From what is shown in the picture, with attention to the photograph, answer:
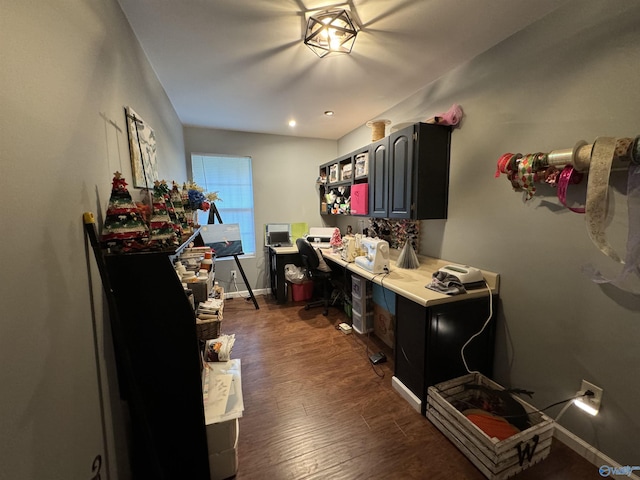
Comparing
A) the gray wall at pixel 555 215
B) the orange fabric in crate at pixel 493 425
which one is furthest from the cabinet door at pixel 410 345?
the gray wall at pixel 555 215

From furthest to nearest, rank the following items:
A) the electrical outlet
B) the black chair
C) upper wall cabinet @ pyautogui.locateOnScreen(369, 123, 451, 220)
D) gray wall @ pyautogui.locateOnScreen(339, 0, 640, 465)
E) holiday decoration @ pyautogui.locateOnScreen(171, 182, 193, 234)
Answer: the black chair
upper wall cabinet @ pyautogui.locateOnScreen(369, 123, 451, 220)
holiday decoration @ pyautogui.locateOnScreen(171, 182, 193, 234)
the electrical outlet
gray wall @ pyautogui.locateOnScreen(339, 0, 640, 465)

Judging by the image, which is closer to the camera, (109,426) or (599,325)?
(109,426)

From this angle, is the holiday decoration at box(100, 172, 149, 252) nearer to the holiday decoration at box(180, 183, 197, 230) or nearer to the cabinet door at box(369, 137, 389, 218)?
the holiday decoration at box(180, 183, 197, 230)

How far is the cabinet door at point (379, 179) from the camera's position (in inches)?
92.6

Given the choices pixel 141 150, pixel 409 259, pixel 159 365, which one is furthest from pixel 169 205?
pixel 409 259

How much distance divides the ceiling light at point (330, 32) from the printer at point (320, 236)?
2.32 metres

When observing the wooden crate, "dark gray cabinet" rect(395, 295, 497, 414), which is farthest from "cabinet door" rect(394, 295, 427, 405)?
the wooden crate

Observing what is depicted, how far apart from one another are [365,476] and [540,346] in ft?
4.24

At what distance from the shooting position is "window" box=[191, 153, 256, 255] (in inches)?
137

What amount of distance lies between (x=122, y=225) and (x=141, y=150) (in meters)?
0.78

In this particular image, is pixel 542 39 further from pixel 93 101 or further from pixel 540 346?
pixel 93 101

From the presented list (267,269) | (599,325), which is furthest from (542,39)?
(267,269)

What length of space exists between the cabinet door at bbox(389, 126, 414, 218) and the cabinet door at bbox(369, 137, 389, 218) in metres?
0.07

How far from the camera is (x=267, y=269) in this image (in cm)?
389
